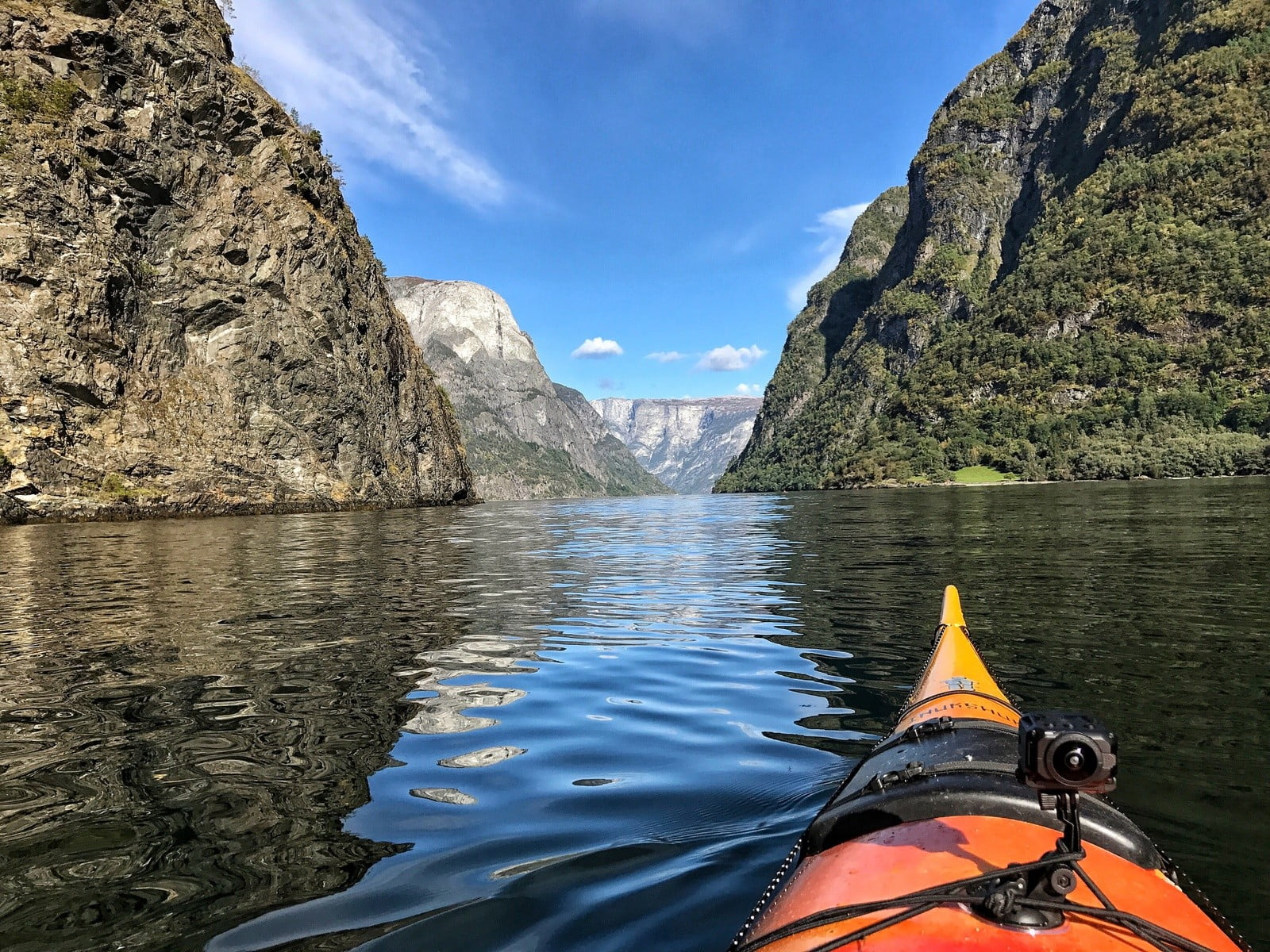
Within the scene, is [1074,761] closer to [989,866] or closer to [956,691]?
[989,866]

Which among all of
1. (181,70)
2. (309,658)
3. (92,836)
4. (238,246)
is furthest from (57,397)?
(92,836)

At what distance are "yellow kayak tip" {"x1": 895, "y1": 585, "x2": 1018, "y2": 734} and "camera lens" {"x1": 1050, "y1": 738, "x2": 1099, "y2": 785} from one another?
2298mm

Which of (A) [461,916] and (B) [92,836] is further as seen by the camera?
(B) [92,836]

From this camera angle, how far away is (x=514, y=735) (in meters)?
7.03

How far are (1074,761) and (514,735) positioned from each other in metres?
5.66

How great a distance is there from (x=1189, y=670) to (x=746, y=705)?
5343 mm

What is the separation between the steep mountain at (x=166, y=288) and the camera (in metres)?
42.4

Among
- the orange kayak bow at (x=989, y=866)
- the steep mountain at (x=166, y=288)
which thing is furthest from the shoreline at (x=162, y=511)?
the orange kayak bow at (x=989, y=866)

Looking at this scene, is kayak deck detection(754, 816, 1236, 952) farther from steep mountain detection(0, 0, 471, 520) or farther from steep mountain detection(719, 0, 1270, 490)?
steep mountain detection(719, 0, 1270, 490)

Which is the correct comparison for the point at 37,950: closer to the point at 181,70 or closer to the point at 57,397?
the point at 57,397

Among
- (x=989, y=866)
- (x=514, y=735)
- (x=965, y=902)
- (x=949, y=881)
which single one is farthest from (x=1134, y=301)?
(x=965, y=902)

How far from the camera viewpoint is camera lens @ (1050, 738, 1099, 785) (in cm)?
220

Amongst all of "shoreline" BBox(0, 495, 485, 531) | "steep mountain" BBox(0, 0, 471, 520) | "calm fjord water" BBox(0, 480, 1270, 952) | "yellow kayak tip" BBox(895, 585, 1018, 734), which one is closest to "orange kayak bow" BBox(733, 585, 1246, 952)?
"yellow kayak tip" BBox(895, 585, 1018, 734)

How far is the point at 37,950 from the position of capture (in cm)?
343
